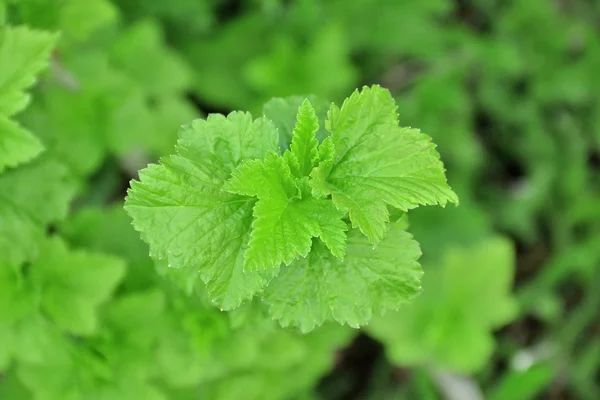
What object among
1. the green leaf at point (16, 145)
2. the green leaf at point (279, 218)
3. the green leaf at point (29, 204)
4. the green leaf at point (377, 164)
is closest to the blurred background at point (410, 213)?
the green leaf at point (29, 204)

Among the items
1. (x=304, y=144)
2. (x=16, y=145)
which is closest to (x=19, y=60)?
(x=16, y=145)

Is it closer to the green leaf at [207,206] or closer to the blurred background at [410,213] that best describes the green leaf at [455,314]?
the blurred background at [410,213]

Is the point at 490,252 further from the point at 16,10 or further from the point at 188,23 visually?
the point at 16,10

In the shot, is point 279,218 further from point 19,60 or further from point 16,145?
point 19,60

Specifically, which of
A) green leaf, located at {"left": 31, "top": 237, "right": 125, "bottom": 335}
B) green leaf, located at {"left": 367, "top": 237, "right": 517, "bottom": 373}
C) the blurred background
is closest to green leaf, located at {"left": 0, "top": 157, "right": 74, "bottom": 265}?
the blurred background

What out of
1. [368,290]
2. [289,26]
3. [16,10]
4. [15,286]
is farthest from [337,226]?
[289,26]

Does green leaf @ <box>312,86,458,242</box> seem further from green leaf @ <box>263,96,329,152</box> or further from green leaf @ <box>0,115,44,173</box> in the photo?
green leaf @ <box>0,115,44,173</box>
